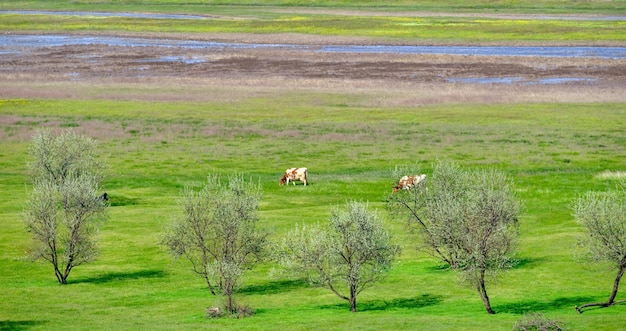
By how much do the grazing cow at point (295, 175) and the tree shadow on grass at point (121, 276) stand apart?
22.2 metres

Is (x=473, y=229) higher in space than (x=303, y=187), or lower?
higher

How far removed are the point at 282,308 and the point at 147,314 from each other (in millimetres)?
5552

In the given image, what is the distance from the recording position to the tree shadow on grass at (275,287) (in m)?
43.0

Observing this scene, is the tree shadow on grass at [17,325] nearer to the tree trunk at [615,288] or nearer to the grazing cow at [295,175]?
the tree trunk at [615,288]

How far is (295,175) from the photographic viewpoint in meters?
66.9

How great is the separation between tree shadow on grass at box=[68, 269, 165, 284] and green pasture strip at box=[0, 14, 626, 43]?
124 m

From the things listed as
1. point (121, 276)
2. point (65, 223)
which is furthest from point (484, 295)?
point (65, 223)

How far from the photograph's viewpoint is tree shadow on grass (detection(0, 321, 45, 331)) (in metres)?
35.8

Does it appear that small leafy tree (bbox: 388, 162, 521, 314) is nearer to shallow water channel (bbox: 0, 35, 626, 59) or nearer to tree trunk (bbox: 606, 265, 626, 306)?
tree trunk (bbox: 606, 265, 626, 306)

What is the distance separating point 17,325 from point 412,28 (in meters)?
150

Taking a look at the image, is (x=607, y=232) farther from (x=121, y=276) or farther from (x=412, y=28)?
(x=412, y=28)

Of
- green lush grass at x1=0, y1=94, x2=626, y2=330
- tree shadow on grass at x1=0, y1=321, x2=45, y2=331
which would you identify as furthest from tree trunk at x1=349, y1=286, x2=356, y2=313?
tree shadow on grass at x1=0, y1=321, x2=45, y2=331

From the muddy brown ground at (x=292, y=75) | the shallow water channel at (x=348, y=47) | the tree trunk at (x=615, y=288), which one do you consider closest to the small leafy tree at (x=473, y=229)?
the tree trunk at (x=615, y=288)

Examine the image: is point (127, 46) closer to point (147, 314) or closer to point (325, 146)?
point (325, 146)
